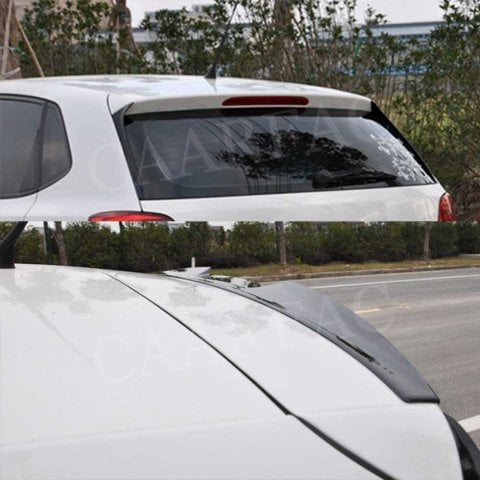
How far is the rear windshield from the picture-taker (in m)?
1.48

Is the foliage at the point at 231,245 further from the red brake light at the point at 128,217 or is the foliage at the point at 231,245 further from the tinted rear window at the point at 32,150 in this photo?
the tinted rear window at the point at 32,150

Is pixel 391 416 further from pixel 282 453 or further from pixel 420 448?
pixel 282 453

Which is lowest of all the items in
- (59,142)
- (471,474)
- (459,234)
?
(471,474)

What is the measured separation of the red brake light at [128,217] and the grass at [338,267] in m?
0.17

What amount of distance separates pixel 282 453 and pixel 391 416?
16 cm

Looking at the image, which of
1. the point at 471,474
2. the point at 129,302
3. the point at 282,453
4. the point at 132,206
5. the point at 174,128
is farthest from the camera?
the point at 174,128

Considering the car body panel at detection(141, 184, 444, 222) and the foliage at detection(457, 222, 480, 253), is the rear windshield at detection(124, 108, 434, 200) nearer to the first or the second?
the car body panel at detection(141, 184, 444, 222)

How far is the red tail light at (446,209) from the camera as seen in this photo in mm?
1394

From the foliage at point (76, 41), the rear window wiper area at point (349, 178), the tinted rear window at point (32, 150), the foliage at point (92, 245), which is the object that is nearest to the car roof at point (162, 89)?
the tinted rear window at point (32, 150)

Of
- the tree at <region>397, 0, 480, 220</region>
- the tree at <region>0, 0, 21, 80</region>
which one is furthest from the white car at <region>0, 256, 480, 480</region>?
the tree at <region>0, 0, 21, 80</region>

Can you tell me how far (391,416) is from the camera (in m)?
0.87

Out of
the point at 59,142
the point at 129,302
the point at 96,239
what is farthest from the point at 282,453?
the point at 59,142

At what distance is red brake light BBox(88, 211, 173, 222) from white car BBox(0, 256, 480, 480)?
18 centimetres

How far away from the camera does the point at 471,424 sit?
1.12 m
